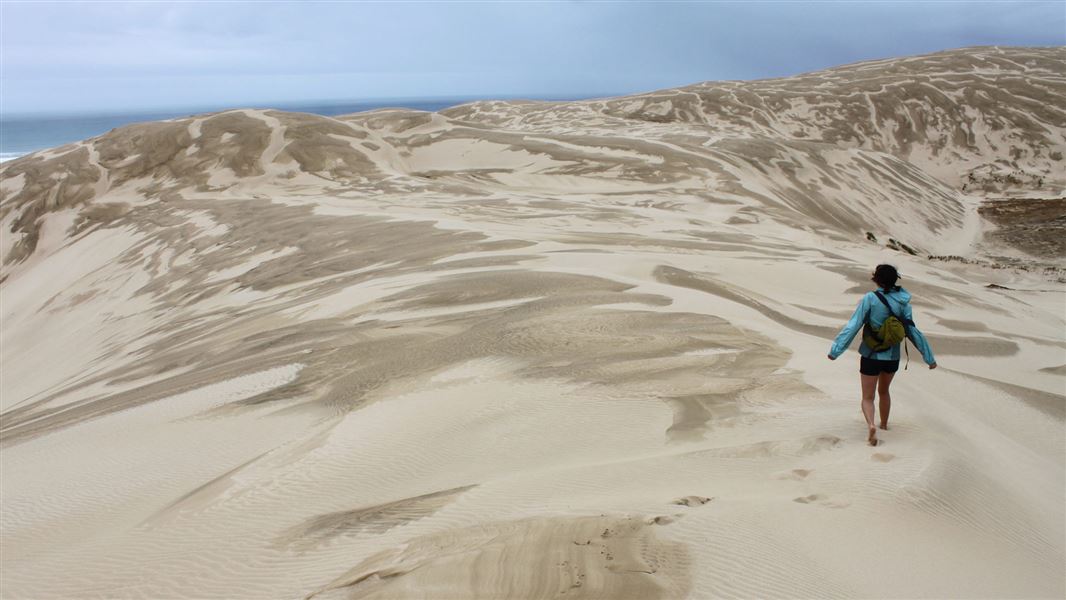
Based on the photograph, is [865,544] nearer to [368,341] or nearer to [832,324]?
[368,341]

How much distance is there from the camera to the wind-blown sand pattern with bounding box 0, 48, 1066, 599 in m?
3.34

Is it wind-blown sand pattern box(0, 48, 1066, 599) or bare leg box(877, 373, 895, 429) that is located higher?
bare leg box(877, 373, 895, 429)

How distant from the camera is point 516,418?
5.24m

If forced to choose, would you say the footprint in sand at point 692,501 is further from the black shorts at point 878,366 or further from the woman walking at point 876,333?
the black shorts at point 878,366

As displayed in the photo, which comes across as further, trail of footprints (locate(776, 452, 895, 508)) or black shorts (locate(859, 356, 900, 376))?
black shorts (locate(859, 356, 900, 376))

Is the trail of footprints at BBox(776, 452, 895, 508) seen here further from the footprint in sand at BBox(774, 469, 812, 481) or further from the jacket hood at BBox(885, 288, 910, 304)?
the jacket hood at BBox(885, 288, 910, 304)

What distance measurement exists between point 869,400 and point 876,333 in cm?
47

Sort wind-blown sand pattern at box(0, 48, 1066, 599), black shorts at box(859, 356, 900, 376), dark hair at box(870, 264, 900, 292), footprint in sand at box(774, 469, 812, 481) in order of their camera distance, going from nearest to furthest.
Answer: wind-blown sand pattern at box(0, 48, 1066, 599) → footprint in sand at box(774, 469, 812, 481) → dark hair at box(870, 264, 900, 292) → black shorts at box(859, 356, 900, 376)

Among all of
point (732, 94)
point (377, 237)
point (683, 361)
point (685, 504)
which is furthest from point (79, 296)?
point (732, 94)

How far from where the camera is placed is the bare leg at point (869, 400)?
14.5ft

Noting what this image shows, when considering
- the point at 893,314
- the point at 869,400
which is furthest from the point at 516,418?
the point at 893,314

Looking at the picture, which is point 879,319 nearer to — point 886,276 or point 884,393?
point 886,276

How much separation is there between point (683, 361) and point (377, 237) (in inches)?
359

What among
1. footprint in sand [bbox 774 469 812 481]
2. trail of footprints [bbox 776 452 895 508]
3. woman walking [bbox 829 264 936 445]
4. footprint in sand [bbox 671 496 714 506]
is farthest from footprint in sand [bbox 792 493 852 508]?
woman walking [bbox 829 264 936 445]
